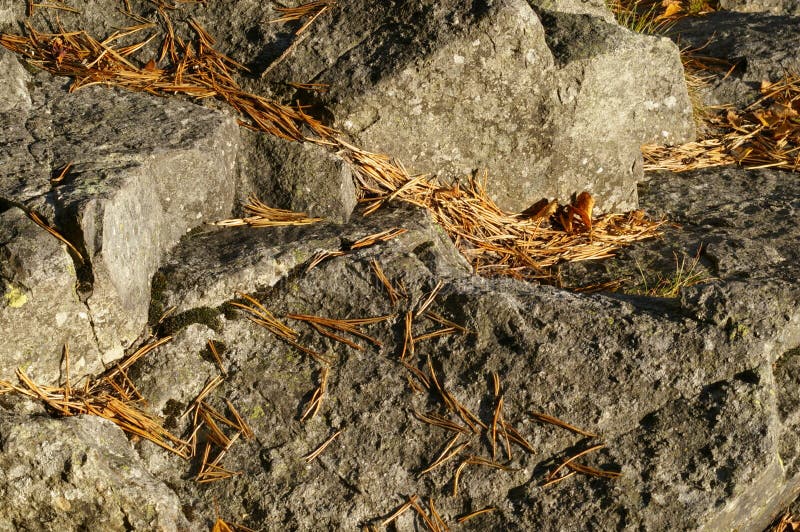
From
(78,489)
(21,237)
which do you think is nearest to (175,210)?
(21,237)

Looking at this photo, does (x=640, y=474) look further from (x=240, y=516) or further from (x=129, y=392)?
(x=129, y=392)

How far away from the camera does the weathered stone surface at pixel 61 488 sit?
2.25m

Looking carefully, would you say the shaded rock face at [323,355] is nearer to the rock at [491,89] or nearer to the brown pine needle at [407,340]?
the brown pine needle at [407,340]

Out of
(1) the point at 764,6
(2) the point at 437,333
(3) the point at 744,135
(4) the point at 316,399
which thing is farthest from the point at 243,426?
(1) the point at 764,6

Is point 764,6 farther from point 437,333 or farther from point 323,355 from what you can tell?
point 323,355

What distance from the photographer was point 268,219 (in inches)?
123

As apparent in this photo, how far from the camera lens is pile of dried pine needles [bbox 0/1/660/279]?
10.9 feet

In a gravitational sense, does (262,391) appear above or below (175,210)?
below

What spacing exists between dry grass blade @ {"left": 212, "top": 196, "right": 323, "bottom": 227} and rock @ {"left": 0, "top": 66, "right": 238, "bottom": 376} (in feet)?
0.23

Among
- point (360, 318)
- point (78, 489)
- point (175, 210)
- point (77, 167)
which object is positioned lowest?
point (78, 489)

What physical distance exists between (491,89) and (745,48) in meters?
2.10

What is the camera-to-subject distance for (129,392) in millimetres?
2568

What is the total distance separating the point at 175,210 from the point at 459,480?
4.44 ft

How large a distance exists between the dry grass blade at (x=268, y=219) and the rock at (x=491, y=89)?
448mm
